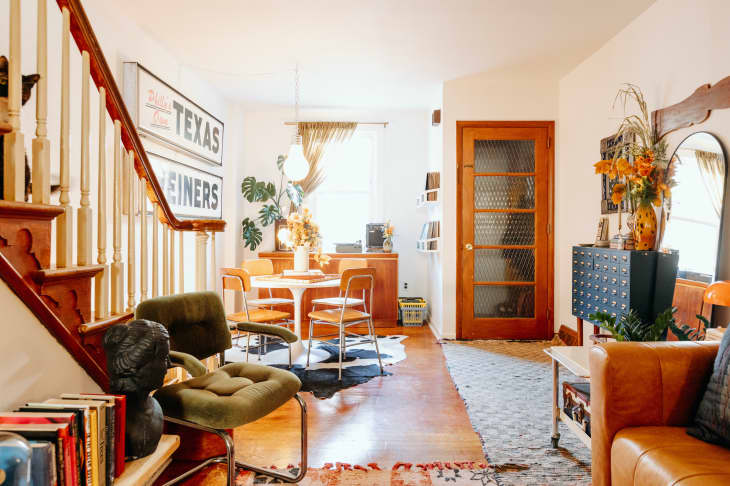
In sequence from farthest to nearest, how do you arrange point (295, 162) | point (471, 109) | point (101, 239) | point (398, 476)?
1. point (471, 109)
2. point (295, 162)
3. point (398, 476)
4. point (101, 239)

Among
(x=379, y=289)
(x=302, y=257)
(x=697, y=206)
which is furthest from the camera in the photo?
(x=379, y=289)

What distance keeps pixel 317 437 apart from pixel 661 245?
2598 millimetres

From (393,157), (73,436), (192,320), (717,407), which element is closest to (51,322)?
(73,436)

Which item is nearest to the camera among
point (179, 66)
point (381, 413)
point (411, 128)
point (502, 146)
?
point (381, 413)

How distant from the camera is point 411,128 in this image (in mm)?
6215

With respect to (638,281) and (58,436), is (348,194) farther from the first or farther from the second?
(58,436)

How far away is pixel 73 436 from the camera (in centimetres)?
117

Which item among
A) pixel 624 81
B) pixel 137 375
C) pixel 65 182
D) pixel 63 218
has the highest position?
pixel 624 81

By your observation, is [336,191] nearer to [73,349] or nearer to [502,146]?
[502,146]

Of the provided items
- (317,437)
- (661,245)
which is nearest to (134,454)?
(317,437)

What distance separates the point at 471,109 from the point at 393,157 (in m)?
1.51

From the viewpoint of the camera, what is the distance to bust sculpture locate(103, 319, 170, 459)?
1.43 metres

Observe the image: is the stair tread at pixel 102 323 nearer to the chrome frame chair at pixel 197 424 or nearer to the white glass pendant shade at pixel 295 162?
the chrome frame chair at pixel 197 424

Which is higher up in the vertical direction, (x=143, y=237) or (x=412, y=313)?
(x=143, y=237)
